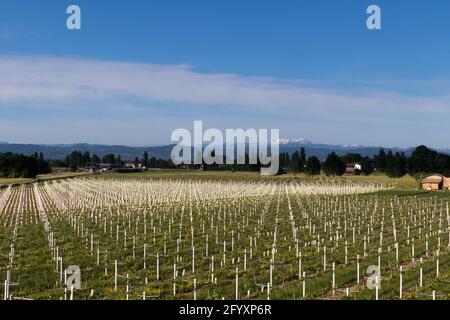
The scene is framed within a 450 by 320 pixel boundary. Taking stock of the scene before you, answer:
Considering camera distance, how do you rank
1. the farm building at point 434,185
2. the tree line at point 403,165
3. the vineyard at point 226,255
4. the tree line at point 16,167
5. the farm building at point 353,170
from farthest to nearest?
the farm building at point 353,170 < the tree line at point 16,167 < the tree line at point 403,165 < the farm building at point 434,185 < the vineyard at point 226,255

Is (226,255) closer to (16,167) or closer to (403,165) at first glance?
(403,165)

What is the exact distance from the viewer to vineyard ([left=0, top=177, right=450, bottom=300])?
61.3ft

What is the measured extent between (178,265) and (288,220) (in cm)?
1938

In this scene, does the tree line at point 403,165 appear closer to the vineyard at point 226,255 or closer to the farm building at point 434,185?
the farm building at point 434,185

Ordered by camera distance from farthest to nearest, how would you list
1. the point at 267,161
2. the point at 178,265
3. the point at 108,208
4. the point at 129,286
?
the point at 267,161, the point at 108,208, the point at 178,265, the point at 129,286

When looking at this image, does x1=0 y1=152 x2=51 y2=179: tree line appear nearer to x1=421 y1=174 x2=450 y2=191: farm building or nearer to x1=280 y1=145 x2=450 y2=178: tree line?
x1=280 y1=145 x2=450 y2=178: tree line

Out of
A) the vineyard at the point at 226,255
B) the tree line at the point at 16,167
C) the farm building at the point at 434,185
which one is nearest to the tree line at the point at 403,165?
the farm building at the point at 434,185

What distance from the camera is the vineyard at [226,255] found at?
18688 millimetres

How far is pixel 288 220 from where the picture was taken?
4212 cm

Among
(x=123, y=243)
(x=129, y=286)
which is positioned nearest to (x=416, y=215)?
(x=123, y=243)

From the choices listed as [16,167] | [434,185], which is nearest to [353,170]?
[434,185]

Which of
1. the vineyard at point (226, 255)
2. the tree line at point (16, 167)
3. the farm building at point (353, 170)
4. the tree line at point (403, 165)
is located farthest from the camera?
the farm building at point (353, 170)

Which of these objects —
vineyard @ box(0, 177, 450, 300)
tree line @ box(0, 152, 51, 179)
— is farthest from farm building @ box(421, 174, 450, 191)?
tree line @ box(0, 152, 51, 179)
